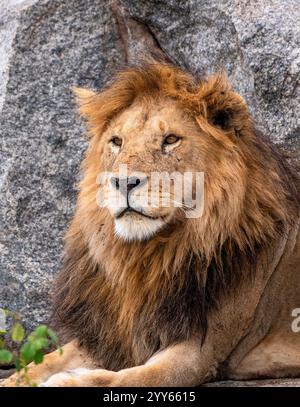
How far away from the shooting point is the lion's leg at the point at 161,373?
5.02 m

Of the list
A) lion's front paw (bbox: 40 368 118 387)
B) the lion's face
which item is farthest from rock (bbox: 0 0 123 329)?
lion's front paw (bbox: 40 368 118 387)

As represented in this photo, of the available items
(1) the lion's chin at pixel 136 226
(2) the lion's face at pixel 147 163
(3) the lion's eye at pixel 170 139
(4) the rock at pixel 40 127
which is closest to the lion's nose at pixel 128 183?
(2) the lion's face at pixel 147 163

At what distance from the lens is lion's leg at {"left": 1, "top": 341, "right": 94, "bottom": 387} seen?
5594mm

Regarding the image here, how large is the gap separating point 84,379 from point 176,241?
84cm

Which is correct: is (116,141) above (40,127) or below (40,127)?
above

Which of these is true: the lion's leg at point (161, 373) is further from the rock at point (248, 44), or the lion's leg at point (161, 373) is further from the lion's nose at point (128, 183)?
the rock at point (248, 44)

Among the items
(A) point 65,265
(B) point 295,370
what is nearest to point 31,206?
(A) point 65,265

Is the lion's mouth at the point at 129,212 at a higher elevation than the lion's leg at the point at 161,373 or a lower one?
higher

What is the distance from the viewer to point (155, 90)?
5.63 metres

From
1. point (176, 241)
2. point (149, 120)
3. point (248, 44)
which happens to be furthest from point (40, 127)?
point (176, 241)

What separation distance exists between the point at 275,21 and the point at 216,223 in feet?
5.98

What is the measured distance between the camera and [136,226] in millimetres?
5168

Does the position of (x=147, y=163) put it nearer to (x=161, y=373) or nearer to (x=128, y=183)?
(x=128, y=183)

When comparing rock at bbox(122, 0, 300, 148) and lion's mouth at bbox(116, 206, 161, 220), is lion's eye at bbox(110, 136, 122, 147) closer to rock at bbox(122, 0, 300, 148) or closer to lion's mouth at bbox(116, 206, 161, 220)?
lion's mouth at bbox(116, 206, 161, 220)
